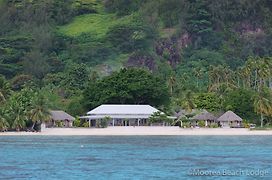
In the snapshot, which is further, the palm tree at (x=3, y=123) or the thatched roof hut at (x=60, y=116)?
the thatched roof hut at (x=60, y=116)

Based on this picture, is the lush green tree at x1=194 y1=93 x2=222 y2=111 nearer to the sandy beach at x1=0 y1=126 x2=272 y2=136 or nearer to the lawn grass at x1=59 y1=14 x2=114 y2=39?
the sandy beach at x1=0 y1=126 x2=272 y2=136

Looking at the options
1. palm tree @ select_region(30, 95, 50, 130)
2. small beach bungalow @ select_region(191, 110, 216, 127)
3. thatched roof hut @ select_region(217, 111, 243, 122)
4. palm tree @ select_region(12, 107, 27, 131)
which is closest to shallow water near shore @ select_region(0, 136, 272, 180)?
palm tree @ select_region(12, 107, 27, 131)

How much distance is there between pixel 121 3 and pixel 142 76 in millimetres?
82622

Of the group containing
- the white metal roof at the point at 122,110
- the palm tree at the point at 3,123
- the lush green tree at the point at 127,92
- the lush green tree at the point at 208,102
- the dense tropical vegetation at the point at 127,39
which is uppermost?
the dense tropical vegetation at the point at 127,39

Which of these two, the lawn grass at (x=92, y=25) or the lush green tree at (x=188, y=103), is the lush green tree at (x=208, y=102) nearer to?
the lush green tree at (x=188, y=103)

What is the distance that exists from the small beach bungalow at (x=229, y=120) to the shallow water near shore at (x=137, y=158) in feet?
43.7

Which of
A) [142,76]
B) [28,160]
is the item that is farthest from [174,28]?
[28,160]

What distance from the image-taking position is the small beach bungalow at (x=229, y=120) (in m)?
96.5

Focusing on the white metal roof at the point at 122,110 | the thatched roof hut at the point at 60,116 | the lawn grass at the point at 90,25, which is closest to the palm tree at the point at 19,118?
the thatched roof hut at the point at 60,116

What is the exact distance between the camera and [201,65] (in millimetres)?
161750

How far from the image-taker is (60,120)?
98125 mm

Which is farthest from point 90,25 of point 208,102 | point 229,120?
point 229,120

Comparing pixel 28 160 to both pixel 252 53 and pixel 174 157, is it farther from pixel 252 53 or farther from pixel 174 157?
pixel 252 53

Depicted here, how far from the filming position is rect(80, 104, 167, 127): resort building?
3868 inches
